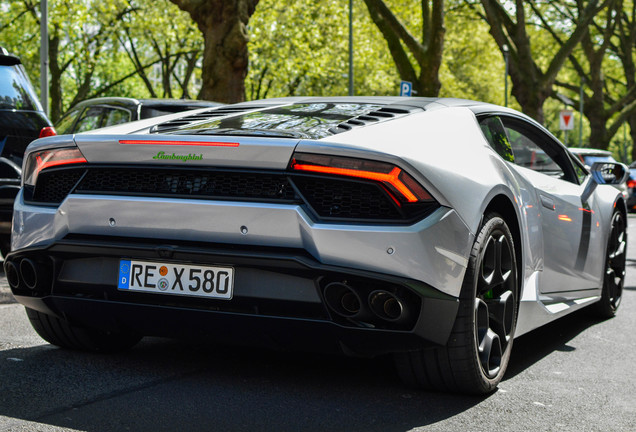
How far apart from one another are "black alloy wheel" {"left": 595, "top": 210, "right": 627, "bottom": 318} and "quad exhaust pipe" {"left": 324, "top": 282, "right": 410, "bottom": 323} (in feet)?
9.82

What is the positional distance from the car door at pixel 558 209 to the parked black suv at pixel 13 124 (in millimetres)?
4113

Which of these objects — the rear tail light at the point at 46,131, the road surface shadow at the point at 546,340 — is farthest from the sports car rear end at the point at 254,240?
the rear tail light at the point at 46,131

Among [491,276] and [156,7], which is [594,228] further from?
[156,7]

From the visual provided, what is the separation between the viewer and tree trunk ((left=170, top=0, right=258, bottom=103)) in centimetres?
1538

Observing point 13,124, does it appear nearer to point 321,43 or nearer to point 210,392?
point 210,392

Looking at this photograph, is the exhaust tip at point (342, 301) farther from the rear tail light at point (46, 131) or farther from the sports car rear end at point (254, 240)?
the rear tail light at point (46, 131)

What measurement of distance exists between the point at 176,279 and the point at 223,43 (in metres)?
12.2

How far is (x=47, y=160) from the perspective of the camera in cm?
408

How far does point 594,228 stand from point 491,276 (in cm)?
195

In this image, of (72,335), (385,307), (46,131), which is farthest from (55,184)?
(46,131)

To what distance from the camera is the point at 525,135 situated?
5.34 metres

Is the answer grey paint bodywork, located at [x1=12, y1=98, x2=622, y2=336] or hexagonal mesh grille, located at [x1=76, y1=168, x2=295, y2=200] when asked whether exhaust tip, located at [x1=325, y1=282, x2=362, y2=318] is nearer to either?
grey paint bodywork, located at [x1=12, y1=98, x2=622, y2=336]

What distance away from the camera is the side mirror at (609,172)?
635 centimetres

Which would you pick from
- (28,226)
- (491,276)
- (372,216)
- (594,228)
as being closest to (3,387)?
(28,226)
